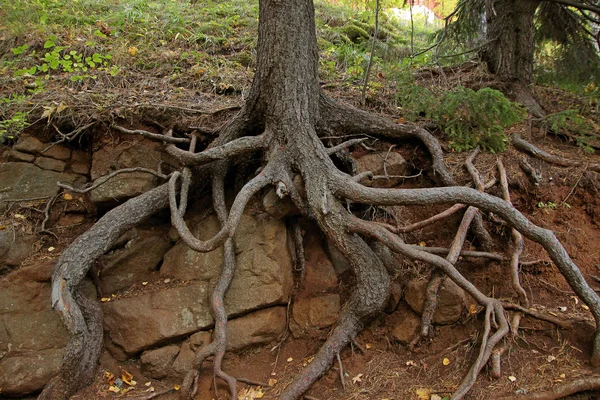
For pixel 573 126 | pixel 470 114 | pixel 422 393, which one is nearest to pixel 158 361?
pixel 422 393

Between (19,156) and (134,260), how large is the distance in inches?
84.9

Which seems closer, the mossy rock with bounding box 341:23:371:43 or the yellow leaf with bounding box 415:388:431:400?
the yellow leaf with bounding box 415:388:431:400

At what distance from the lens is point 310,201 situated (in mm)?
4371

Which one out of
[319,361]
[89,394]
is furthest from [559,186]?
[89,394]

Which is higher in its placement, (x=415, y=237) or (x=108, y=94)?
(x=108, y=94)

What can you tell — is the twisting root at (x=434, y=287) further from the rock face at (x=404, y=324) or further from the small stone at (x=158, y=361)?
the small stone at (x=158, y=361)

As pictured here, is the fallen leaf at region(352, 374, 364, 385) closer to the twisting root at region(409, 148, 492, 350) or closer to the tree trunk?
the twisting root at region(409, 148, 492, 350)

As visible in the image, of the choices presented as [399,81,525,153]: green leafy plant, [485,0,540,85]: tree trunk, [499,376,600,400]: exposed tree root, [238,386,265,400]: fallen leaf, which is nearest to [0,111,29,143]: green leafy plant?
[238,386,265,400]: fallen leaf

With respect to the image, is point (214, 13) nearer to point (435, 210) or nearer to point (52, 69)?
point (52, 69)

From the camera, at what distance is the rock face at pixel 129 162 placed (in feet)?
17.2

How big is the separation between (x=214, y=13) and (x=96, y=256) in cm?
630

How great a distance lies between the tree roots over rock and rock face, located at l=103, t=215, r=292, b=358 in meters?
0.20

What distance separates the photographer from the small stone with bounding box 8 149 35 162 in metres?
5.38

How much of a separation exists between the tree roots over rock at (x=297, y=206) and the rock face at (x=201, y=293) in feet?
0.67
